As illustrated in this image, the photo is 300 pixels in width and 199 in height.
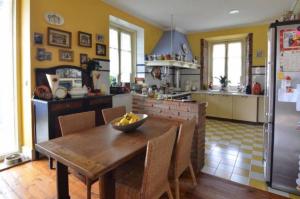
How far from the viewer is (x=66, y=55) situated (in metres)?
3.09

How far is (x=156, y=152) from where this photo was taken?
132 centimetres

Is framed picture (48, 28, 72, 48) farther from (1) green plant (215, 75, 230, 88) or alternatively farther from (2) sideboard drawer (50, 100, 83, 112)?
(1) green plant (215, 75, 230, 88)

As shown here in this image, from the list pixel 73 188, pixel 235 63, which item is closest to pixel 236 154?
pixel 73 188

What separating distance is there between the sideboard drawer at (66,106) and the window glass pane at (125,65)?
6.03ft

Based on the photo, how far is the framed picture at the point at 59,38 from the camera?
2863 millimetres

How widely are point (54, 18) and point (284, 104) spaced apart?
3.14 m

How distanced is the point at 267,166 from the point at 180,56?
336 centimetres

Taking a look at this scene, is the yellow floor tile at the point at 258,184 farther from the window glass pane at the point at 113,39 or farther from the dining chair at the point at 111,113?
the window glass pane at the point at 113,39

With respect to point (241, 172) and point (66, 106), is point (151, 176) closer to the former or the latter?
point (241, 172)

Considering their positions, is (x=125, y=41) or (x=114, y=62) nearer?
(x=114, y=62)

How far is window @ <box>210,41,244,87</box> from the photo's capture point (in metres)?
5.56

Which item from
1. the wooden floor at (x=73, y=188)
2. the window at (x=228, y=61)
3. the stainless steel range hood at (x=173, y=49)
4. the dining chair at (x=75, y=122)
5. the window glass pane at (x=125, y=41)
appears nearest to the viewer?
the dining chair at (x=75, y=122)

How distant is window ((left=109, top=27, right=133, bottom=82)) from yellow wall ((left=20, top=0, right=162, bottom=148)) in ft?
1.65

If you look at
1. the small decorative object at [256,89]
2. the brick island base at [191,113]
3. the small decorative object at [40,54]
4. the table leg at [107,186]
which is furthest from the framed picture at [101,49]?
the small decorative object at [256,89]
